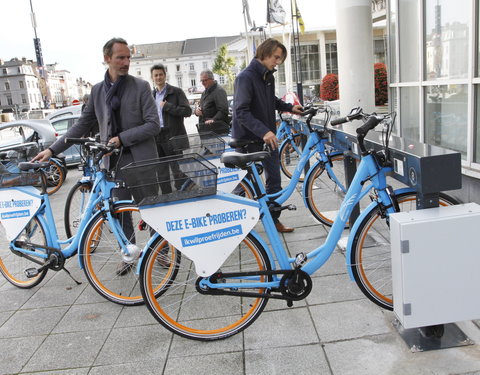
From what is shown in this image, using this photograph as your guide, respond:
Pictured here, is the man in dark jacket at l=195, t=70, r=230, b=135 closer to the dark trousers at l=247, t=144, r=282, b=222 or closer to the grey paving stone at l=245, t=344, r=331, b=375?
the dark trousers at l=247, t=144, r=282, b=222

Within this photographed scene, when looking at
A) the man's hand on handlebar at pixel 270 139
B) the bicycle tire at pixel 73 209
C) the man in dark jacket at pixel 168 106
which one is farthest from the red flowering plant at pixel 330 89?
the man's hand on handlebar at pixel 270 139

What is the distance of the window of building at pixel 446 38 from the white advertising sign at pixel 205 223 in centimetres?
361

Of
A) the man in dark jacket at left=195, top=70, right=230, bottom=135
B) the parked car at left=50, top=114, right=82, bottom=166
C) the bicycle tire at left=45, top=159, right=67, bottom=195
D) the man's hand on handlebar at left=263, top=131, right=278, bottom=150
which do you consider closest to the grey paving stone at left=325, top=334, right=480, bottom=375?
the man's hand on handlebar at left=263, top=131, right=278, bottom=150

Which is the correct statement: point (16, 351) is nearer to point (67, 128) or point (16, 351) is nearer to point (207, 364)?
point (207, 364)

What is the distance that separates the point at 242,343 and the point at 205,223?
32.5 inches

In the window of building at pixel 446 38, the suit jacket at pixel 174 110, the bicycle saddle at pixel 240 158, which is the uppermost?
the window of building at pixel 446 38

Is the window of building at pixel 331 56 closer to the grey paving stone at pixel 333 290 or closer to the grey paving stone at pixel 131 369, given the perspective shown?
the grey paving stone at pixel 333 290

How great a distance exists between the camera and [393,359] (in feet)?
8.51

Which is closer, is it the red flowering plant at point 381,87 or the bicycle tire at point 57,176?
the bicycle tire at point 57,176

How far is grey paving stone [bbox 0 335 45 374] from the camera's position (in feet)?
9.75

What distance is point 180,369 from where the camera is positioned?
273 cm

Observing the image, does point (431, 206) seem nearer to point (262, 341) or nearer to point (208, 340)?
point (262, 341)

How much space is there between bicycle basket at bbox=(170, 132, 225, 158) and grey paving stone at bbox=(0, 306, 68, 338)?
1857 millimetres

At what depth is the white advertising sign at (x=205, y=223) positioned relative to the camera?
9.04 feet
